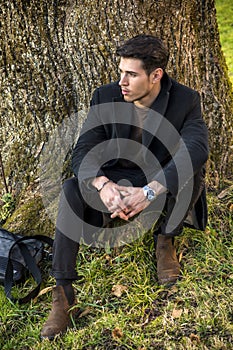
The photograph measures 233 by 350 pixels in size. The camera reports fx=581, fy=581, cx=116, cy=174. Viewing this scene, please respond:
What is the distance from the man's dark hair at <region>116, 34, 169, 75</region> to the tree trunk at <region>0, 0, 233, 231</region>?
1.98 ft

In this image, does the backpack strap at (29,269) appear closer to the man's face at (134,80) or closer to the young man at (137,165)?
the young man at (137,165)

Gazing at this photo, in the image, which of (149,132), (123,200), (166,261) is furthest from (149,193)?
(166,261)

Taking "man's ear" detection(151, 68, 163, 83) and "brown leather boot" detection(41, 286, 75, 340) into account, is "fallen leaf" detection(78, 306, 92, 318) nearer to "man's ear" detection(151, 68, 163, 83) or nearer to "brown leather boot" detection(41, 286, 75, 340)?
"brown leather boot" detection(41, 286, 75, 340)

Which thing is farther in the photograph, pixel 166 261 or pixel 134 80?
pixel 166 261

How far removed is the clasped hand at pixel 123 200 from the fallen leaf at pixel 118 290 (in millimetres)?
576

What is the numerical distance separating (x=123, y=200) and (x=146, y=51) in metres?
0.98

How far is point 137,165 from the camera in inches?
161

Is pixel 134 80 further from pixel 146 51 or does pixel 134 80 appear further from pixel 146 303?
pixel 146 303

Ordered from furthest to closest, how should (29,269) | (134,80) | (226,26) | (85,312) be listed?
1. (226,26)
2. (29,269)
3. (85,312)
4. (134,80)

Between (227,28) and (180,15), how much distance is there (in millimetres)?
7734

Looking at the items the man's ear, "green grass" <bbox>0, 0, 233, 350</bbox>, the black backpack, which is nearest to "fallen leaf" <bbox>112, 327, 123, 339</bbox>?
"green grass" <bbox>0, 0, 233, 350</bbox>

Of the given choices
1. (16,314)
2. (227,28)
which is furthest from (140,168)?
(227,28)

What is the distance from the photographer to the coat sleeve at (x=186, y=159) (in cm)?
375

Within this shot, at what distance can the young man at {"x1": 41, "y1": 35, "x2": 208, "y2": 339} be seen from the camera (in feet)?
12.4
